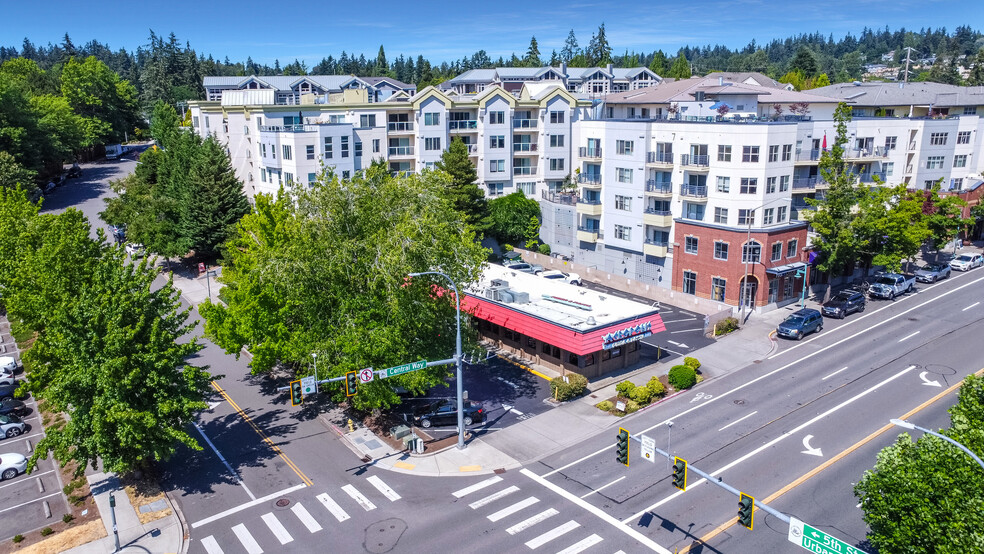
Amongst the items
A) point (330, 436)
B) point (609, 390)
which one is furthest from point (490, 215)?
point (330, 436)

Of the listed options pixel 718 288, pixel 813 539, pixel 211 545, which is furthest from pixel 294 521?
pixel 718 288

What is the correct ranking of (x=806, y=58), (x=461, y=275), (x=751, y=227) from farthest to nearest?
(x=806, y=58)
(x=751, y=227)
(x=461, y=275)

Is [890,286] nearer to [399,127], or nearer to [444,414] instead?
[444,414]

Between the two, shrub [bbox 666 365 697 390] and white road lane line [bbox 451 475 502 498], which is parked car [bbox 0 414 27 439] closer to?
white road lane line [bbox 451 475 502 498]

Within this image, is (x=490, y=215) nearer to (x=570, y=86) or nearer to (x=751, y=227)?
(x=751, y=227)

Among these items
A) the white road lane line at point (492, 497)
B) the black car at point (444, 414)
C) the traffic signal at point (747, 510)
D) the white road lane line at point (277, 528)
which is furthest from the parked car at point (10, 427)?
the traffic signal at point (747, 510)

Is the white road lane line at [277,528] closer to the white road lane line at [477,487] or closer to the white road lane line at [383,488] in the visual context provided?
the white road lane line at [383,488]
